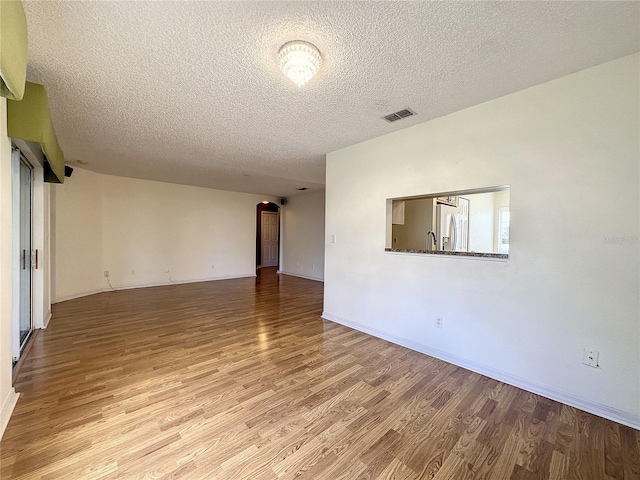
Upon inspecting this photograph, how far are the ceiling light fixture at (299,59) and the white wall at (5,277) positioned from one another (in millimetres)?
1752

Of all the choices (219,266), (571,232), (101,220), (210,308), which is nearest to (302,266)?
(219,266)

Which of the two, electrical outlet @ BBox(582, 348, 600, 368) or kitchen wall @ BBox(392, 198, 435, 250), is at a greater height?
kitchen wall @ BBox(392, 198, 435, 250)

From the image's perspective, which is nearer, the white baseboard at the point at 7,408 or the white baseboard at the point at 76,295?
the white baseboard at the point at 7,408

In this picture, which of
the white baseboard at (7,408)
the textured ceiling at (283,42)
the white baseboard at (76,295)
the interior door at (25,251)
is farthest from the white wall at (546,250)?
the white baseboard at (76,295)

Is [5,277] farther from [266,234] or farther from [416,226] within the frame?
[266,234]

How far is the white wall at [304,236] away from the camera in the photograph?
7203mm

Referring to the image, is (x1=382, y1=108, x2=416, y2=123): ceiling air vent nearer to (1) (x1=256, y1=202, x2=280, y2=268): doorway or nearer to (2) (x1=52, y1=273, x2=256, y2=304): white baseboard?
(2) (x1=52, y1=273, x2=256, y2=304): white baseboard

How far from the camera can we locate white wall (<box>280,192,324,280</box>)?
7.20 metres

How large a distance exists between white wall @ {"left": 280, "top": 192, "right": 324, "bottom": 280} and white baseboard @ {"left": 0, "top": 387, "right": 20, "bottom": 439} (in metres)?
5.69

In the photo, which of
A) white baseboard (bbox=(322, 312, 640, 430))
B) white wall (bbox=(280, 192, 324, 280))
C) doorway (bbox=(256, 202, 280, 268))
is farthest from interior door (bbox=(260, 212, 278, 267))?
white baseboard (bbox=(322, 312, 640, 430))

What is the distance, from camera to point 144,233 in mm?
5875

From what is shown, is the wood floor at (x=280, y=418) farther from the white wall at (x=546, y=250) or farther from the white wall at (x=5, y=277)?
the white wall at (x=546, y=250)

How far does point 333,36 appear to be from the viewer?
1.52 m

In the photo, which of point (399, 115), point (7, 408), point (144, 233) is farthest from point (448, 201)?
point (144, 233)
